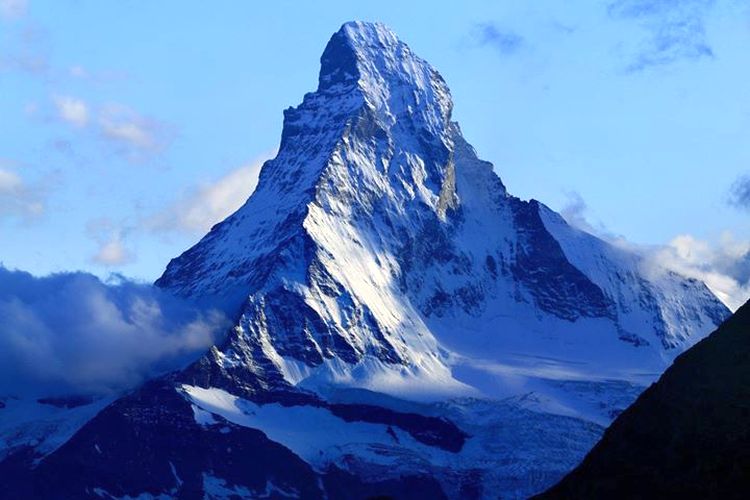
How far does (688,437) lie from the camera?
106750 millimetres

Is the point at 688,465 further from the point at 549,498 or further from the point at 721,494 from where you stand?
the point at 549,498

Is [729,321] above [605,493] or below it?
above

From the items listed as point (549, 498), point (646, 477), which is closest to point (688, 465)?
point (646, 477)

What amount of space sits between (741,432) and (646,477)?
5116 millimetres

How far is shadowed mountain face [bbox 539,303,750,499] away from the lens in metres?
105

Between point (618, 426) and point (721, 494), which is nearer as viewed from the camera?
point (721, 494)

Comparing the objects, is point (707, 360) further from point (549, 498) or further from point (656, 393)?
point (549, 498)

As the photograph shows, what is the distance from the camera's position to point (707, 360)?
110625 mm

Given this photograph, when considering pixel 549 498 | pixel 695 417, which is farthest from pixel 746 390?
pixel 549 498

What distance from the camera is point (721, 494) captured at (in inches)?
4094

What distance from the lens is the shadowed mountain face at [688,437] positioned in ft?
Answer: 345

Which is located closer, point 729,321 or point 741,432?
point 741,432

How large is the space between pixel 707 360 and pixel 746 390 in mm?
3368

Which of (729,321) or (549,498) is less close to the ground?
(729,321)
